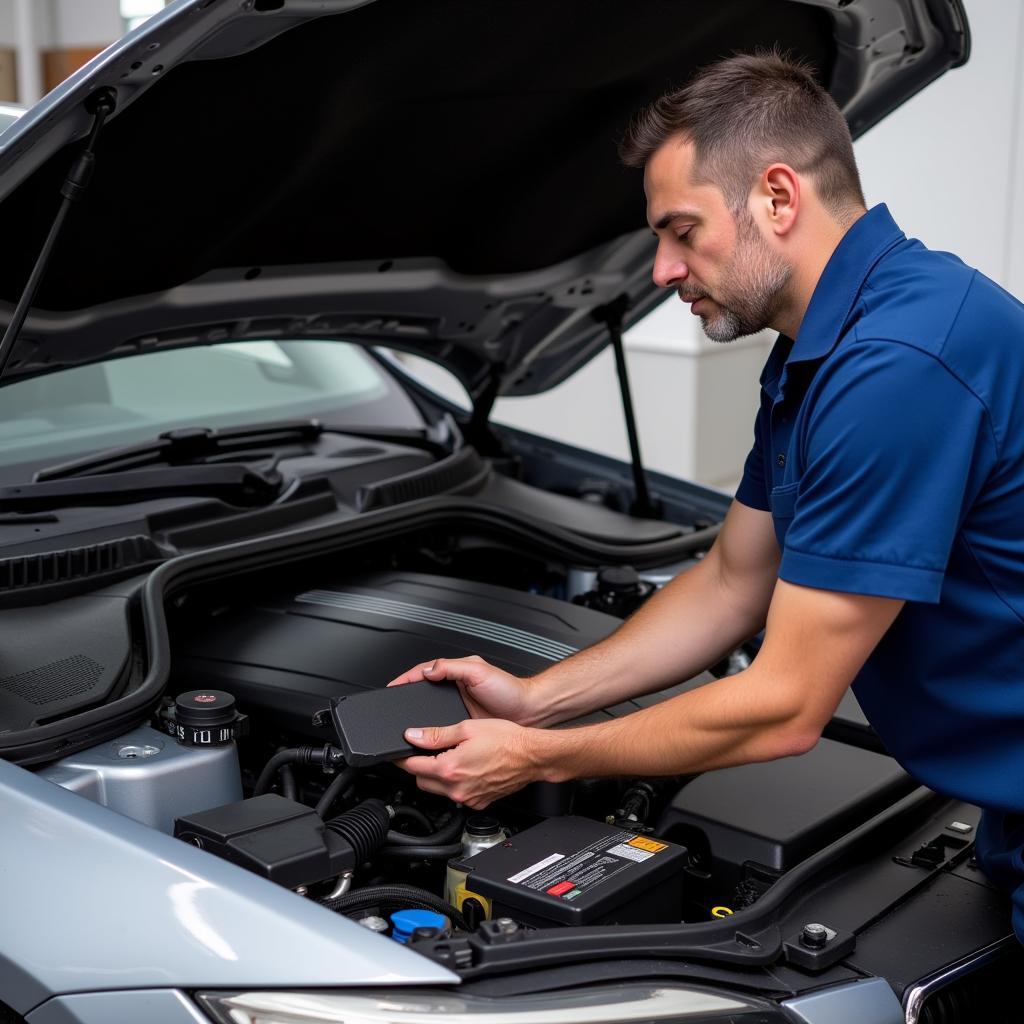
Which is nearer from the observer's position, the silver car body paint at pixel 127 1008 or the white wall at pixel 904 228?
the silver car body paint at pixel 127 1008

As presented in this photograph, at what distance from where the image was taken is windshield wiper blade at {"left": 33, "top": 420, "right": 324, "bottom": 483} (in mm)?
2238

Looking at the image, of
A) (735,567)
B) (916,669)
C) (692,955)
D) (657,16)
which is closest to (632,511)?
(735,567)

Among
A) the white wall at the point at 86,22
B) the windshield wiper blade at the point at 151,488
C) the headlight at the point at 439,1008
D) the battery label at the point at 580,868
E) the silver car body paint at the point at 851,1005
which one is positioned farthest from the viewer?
the white wall at the point at 86,22

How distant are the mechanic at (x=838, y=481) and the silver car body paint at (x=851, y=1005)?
0.23m

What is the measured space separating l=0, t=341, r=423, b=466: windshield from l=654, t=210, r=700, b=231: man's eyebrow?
1.07 m

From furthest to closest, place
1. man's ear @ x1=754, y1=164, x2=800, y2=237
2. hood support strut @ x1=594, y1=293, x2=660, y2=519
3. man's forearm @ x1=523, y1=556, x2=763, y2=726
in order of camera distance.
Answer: hood support strut @ x1=594, y1=293, x2=660, y2=519
man's forearm @ x1=523, y1=556, x2=763, y2=726
man's ear @ x1=754, y1=164, x2=800, y2=237

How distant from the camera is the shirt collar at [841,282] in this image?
157cm

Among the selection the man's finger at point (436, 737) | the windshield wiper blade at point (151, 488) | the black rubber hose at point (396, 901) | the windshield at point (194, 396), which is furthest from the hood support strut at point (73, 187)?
the black rubber hose at point (396, 901)

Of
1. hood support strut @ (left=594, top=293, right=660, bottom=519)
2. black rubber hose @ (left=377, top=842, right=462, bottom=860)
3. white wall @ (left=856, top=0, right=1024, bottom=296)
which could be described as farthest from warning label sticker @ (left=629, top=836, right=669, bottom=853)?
white wall @ (left=856, top=0, right=1024, bottom=296)

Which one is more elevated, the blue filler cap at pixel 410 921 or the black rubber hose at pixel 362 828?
the black rubber hose at pixel 362 828

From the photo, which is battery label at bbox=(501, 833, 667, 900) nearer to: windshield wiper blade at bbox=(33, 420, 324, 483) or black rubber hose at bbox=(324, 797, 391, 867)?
black rubber hose at bbox=(324, 797, 391, 867)

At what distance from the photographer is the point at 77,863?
1.36m

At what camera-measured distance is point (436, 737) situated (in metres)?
1.61

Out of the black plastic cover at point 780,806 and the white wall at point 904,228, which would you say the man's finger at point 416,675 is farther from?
the white wall at point 904,228
